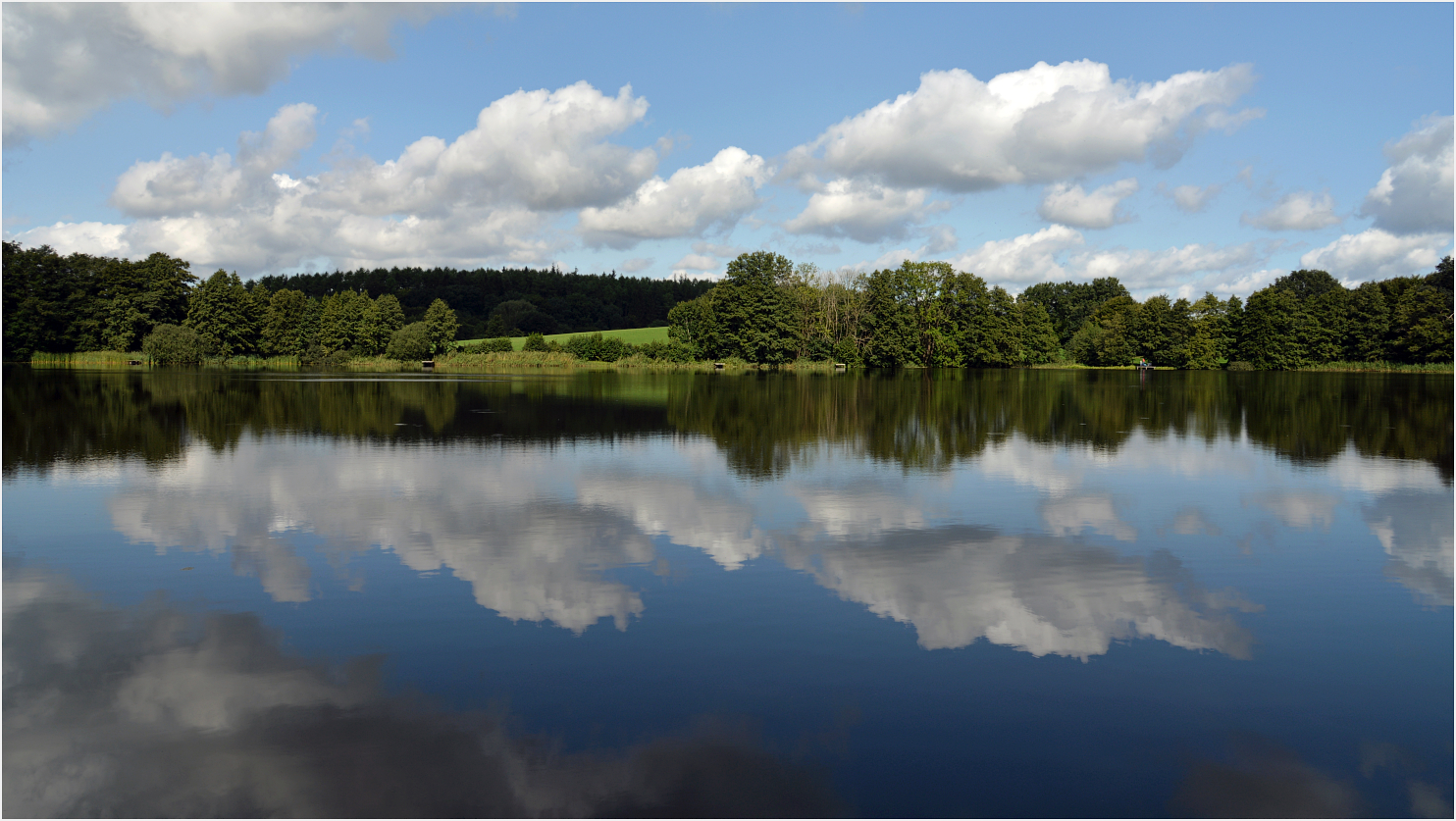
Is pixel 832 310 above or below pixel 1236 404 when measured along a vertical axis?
above

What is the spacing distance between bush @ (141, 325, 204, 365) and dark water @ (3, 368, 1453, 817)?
252 ft

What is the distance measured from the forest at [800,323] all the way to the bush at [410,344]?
14 cm

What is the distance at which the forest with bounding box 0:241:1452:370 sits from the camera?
289 feet

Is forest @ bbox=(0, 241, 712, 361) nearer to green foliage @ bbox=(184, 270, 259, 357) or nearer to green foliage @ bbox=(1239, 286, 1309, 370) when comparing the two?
green foliage @ bbox=(184, 270, 259, 357)

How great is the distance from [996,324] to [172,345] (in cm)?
8462

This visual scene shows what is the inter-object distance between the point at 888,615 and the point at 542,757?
3475mm

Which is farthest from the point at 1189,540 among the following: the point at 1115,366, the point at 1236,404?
the point at 1115,366

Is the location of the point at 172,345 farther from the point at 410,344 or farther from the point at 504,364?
the point at 504,364

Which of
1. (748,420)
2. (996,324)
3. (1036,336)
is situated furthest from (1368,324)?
(748,420)

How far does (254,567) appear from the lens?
891cm

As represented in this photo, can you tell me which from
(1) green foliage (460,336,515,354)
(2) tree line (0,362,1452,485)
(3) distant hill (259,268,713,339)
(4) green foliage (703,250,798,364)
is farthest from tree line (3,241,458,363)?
(2) tree line (0,362,1452,485)

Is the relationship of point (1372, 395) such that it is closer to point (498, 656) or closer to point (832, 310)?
point (498, 656)

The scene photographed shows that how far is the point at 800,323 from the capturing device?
3593 inches

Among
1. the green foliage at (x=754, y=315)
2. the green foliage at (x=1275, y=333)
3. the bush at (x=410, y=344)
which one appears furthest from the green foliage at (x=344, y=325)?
the green foliage at (x=1275, y=333)
